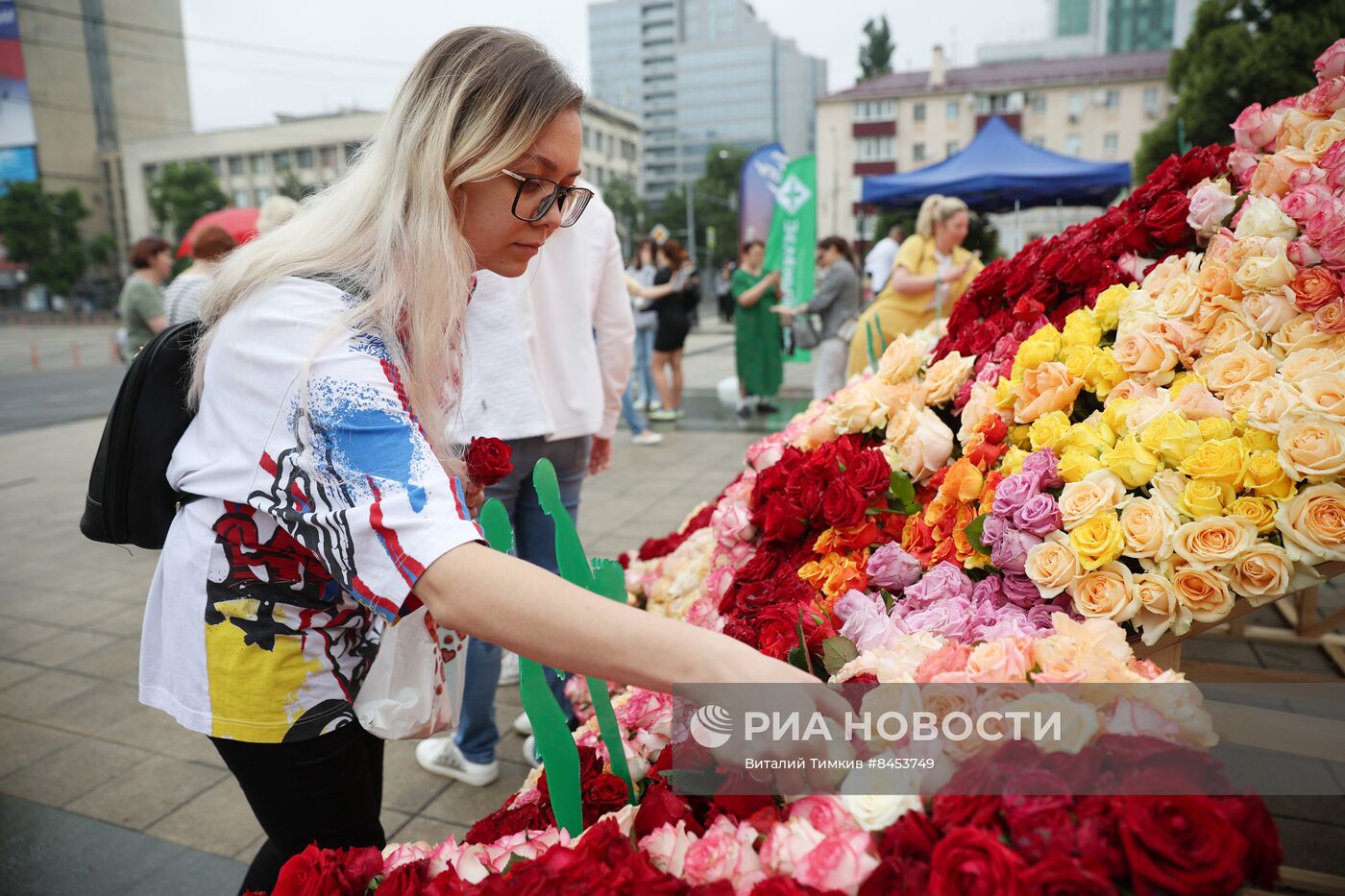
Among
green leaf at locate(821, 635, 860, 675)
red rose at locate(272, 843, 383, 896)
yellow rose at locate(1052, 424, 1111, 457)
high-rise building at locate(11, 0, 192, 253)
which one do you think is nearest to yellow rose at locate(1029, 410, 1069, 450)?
yellow rose at locate(1052, 424, 1111, 457)

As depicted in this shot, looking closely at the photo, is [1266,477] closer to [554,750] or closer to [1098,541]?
[1098,541]

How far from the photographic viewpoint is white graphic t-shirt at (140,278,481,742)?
103 cm

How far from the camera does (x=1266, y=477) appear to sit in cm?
132

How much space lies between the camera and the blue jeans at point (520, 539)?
2.65 meters

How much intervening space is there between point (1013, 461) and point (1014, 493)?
14cm

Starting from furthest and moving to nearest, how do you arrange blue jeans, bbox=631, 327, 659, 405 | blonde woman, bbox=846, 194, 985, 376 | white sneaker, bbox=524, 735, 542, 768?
blue jeans, bbox=631, 327, 659, 405 < blonde woman, bbox=846, 194, 985, 376 < white sneaker, bbox=524, 735, 542, 768

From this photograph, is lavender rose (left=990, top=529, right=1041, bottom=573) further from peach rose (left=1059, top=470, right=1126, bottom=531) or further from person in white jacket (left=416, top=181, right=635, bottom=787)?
person in white jacket (left=416, top=181, right=635, bottom=787)

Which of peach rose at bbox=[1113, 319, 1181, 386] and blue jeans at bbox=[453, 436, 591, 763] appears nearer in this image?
peach rose at bbox=[1113, 319, 1181, 386]

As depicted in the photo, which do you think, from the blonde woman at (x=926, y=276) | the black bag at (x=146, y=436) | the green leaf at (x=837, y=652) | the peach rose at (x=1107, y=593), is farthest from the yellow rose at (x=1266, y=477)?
the blonde woman at (x=926, y=276)

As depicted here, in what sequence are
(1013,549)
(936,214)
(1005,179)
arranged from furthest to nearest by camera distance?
(1005,179) < (936,214) < (1013,549)

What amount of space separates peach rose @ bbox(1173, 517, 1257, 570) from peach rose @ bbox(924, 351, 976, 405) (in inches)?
28.2

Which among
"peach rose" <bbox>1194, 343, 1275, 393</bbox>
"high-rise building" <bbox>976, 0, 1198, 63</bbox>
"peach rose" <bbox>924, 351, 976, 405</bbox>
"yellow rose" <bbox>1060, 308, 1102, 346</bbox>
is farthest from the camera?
"high-rise building" <bbox>976, 0, 1198, 63</bbox>

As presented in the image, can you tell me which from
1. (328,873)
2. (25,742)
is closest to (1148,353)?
(328,873)

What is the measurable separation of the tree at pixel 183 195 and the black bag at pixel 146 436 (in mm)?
60237
